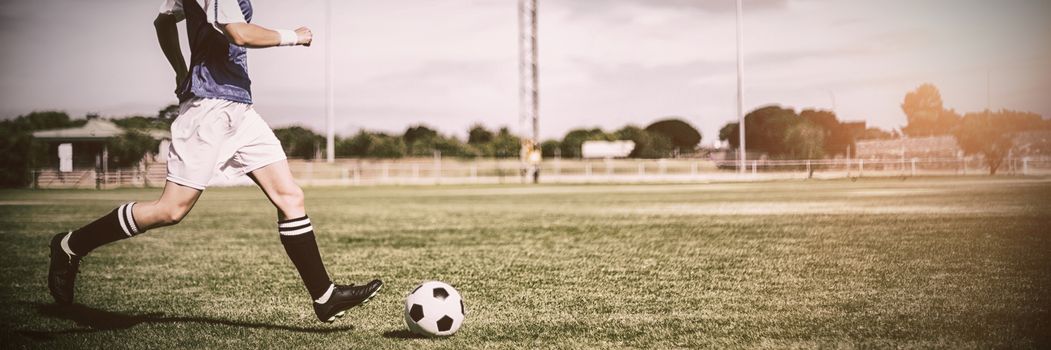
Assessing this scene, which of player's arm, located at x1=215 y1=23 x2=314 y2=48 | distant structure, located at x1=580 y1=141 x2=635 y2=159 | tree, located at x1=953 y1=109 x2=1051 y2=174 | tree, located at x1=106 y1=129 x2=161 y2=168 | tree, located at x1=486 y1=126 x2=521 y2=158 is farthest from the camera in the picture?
distant structure, located at x1=580 y1=141 x2=635 y2=159

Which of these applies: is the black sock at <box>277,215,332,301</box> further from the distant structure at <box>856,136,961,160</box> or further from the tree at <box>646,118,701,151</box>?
the tree at <box>646,118,701,151</box>

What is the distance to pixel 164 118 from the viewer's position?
4219 mm

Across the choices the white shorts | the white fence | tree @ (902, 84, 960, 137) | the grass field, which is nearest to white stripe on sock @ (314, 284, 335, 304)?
the grass field

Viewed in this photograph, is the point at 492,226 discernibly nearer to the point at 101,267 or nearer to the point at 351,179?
the point at 101,267

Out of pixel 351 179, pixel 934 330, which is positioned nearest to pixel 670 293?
pixel 934 330

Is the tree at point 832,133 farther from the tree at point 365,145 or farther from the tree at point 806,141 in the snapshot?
the tree at point 365,145

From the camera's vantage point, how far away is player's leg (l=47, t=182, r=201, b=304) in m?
3.62

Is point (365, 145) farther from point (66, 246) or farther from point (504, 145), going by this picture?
point (66, 246)

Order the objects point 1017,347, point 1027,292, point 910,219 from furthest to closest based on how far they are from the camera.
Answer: point 910,219 → point 1027,292 → point 1017,347

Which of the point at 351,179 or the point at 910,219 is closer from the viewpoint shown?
the point at 910,219

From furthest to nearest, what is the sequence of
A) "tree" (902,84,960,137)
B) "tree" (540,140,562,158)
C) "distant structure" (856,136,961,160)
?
"tree" (540,140,562,158), "distant structure" (856,136,961,160), "tree" (902,84,960,137)

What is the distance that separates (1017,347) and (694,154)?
47.4 metres

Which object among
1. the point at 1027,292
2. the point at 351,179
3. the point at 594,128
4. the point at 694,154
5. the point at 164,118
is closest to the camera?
the point at 164,118

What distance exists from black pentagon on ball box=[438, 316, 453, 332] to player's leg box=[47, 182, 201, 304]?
129cm
